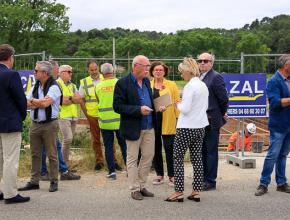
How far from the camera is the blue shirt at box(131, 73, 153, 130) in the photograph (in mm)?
6641

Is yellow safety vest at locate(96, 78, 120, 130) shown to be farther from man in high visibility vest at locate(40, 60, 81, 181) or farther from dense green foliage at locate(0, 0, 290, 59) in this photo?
dense green foliage at locate(0, 0, 290, 59)

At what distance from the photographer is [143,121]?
6.64 meters

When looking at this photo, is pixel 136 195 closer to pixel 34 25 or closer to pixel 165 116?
pixel 165 116

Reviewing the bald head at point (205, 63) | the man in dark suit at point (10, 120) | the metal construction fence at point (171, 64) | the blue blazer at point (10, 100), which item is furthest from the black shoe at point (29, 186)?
the metal construction fence at point (171, 64)

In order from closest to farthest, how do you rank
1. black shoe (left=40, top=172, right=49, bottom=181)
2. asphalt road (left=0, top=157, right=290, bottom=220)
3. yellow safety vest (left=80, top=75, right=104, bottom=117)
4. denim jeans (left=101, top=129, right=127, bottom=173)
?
asphalt road (left=0, top=157, right=290, bottom=220)
black shoe (left=40, top=172, right=49, bottom=181)
denim jeans (left=101, top=129, right=127, bottom=173)
yellow safety vest (left=80, top=75, right=104, bottom=117)

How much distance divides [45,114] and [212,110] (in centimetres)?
243

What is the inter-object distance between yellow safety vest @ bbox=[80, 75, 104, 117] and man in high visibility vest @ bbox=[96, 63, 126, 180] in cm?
41

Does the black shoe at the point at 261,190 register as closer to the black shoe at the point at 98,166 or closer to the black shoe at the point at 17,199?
the black shoe at the point at 98,166

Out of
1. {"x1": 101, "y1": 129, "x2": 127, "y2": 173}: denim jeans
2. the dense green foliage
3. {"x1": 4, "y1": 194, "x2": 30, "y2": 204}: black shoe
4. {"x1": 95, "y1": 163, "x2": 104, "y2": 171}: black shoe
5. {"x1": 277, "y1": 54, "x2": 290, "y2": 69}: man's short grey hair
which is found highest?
the dense green foliage

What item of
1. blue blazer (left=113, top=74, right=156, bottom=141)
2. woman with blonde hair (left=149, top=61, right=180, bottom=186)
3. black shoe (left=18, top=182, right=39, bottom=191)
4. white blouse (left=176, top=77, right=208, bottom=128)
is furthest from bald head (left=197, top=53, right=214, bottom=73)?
black shoe (left=18, top=182, right=39, bottom=191)

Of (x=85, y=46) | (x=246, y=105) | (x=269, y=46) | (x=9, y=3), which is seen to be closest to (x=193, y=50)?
(x=269, y=46)

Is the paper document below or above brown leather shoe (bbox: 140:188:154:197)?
above

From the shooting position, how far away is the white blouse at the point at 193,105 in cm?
616

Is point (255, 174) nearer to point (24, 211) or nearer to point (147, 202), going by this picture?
point (147, 202)
